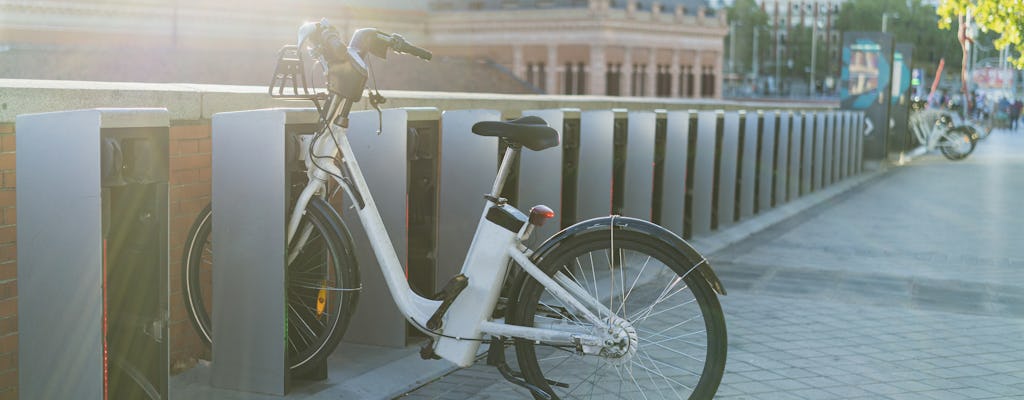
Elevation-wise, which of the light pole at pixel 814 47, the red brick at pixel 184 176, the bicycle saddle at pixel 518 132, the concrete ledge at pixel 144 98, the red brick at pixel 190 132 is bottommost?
the red brick at pixel 184 176

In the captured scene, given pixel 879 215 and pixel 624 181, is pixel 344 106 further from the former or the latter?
pixel 879 215

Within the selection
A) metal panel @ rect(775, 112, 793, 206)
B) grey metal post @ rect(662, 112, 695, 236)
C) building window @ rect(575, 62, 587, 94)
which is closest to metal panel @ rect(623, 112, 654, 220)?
grey metal post @ rect(662, 112, 695, 236)

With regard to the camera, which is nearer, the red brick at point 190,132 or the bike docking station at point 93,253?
the bike docking station at point 93,253

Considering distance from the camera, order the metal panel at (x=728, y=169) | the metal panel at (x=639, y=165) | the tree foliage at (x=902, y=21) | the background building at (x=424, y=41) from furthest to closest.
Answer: the tree foliage at (x=902, y=21) < the background building at (x=424, y=41) < the metal panel at (x=728, y=169) < the metal panel at (x=639, y=165)

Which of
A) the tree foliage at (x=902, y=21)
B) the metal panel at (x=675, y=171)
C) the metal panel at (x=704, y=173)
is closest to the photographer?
the metal panel at (x=675, y=171)

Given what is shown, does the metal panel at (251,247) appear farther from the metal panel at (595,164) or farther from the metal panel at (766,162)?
the metal panel at (766,162)

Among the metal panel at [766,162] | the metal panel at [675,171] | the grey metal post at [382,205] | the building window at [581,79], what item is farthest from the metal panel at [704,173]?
the building window at [581,79]

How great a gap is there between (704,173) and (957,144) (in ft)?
50.4

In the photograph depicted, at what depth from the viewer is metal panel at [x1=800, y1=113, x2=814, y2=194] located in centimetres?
1509

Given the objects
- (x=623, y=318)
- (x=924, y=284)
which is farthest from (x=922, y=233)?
(x=623, y=318)

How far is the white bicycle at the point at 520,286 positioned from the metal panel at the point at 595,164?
125 inches

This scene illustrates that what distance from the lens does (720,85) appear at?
126 metres

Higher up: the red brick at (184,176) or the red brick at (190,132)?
the red brick at (190,132)

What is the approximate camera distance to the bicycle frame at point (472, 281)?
4.16 metres
